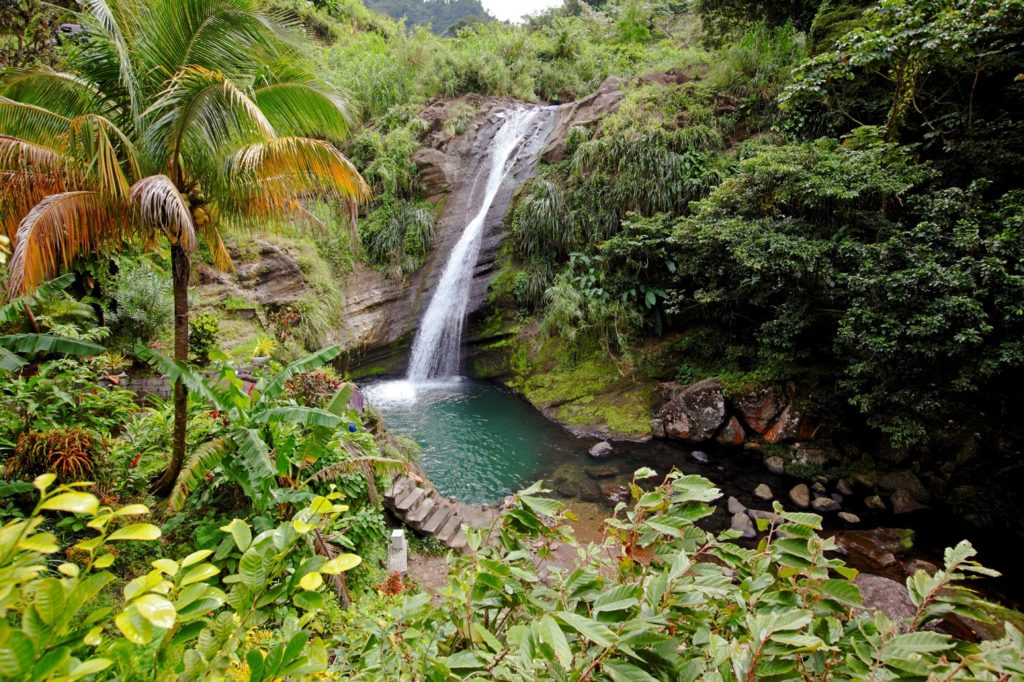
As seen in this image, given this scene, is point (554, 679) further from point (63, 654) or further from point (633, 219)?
point (633, 219)

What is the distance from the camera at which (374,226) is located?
14.6 m

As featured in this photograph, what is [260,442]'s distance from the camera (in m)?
3.76

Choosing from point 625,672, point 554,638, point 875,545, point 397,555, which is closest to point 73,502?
point 554,638

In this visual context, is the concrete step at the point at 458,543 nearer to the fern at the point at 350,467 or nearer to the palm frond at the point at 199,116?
the fern at the point at 350,467

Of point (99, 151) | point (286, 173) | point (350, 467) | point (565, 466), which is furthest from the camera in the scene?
point (565, 466)

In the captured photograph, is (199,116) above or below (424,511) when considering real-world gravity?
above

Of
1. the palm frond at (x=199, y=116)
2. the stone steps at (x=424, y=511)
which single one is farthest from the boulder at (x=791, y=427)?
the palm frond at (x=199, y=116)

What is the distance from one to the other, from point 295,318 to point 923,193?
39.9 feet

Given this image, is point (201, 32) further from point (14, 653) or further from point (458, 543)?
point (458, 543)

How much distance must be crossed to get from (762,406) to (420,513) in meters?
6.83

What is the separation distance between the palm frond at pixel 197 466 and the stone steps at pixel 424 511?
2.46 metres

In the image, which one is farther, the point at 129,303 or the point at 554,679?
the point at 129,303

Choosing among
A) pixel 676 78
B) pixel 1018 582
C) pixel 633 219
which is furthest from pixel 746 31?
pixel 1018 582

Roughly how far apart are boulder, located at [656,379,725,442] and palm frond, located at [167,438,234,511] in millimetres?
8135
